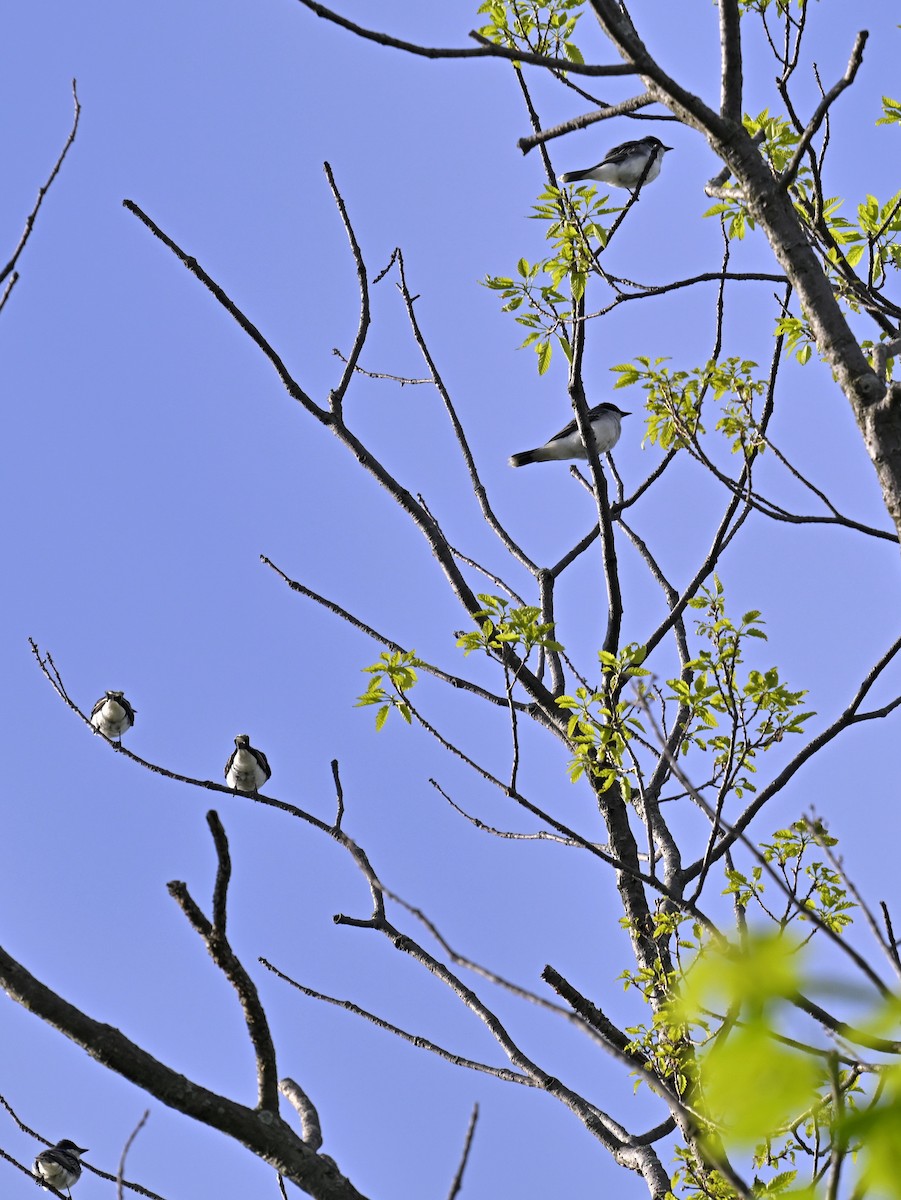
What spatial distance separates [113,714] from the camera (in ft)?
43.9

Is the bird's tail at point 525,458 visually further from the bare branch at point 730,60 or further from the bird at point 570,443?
the bare branch at point 730,60

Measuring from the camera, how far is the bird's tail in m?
12.4

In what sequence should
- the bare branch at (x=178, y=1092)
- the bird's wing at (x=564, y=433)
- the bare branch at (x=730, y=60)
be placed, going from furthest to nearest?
the bird's wing at (x=564, y=433)
the bare branch at (x=730, y=60)
the bare branch at (x=178, y=1092)

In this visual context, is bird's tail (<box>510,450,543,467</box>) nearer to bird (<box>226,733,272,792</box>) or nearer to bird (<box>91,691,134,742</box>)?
bird (<box>226,733,272,792</box>)

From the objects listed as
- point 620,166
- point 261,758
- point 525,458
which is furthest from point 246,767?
point 620,166

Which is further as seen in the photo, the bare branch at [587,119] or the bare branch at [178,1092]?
the bare branch at [587,119]

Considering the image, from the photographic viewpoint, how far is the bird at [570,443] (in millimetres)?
11953

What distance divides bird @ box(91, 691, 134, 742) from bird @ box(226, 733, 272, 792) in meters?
1.44

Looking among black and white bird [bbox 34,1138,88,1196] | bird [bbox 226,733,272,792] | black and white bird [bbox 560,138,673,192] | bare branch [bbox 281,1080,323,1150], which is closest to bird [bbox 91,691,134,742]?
bird [bbox 226,733,272,792]

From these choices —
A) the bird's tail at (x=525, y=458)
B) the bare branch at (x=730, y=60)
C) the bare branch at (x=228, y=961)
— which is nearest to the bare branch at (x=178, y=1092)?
the bare branch at (x=228, y=961)

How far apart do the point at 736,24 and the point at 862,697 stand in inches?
99.1

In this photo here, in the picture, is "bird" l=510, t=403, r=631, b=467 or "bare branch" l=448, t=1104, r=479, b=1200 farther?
"bird" l=510, t=403, r=631, b=467

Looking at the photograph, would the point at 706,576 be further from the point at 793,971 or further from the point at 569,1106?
the point at 793,971

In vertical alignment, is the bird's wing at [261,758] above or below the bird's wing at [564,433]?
below
